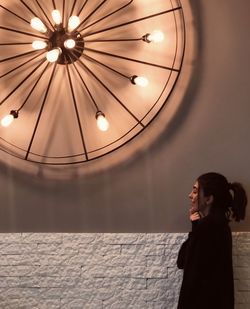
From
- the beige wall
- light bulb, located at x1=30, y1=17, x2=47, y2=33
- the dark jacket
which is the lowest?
the dark jacket

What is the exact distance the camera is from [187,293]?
1.32m

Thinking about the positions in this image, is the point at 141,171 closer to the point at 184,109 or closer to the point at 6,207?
the point at 184,109

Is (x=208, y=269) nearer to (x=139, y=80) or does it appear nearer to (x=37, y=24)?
(x=139, y=80)

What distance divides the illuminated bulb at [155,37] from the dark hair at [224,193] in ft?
1.52

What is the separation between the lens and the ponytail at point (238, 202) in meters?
1.41

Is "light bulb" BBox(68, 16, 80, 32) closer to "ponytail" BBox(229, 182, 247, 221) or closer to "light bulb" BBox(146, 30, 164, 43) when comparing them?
"light bulb" BBox(146, 30, 164, 43)

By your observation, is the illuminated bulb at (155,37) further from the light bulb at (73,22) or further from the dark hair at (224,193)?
the dark hair at (224,193)

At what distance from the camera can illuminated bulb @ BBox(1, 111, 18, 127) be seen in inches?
60.1

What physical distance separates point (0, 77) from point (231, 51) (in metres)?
0.79

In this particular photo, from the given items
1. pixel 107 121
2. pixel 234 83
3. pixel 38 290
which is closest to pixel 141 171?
pixel 107 121

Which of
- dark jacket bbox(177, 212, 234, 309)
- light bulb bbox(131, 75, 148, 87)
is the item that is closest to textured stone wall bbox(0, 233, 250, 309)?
dark jacket bbox(177, 212, 234, 309)

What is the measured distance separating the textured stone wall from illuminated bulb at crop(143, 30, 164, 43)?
64 cm

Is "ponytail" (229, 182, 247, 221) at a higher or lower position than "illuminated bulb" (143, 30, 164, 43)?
lower

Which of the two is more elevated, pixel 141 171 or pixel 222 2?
pixel 222 2
